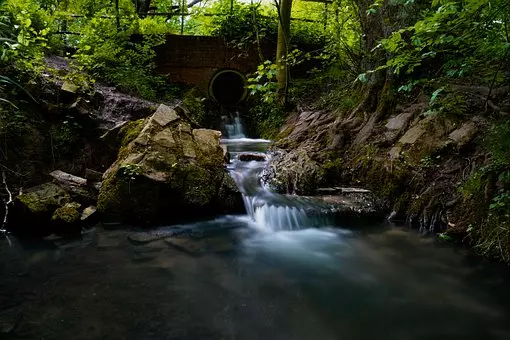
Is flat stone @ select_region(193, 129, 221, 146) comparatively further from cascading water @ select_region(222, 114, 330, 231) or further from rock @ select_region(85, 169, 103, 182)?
rock @ select_region(85, 169, 103, 182)

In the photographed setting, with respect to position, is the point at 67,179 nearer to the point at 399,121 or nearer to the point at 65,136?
the point at 65,136

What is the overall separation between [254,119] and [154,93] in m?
2.71

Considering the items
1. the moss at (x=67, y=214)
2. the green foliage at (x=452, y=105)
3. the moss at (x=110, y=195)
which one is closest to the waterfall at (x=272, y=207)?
the moss at (x=110, y=195)

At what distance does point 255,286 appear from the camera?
3.07 meters

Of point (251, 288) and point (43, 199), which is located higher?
point (43, 199)

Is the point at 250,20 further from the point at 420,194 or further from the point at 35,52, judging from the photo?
the point at 420,194

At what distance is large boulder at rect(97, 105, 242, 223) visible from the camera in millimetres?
4496

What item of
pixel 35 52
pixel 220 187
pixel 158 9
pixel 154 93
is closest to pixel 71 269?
pixel 220 187

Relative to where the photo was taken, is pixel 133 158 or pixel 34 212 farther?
pixel 133 158

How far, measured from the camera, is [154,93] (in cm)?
904

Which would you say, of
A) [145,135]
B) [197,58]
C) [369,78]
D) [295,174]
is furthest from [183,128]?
[197,58]

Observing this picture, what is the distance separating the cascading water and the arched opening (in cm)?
493

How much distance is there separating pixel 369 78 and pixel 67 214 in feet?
17.4

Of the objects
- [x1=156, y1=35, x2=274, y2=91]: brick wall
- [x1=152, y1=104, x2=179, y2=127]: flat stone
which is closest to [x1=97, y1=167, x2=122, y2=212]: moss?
[x1=152, y1=104, x2=179, y2=127]: flat stone
